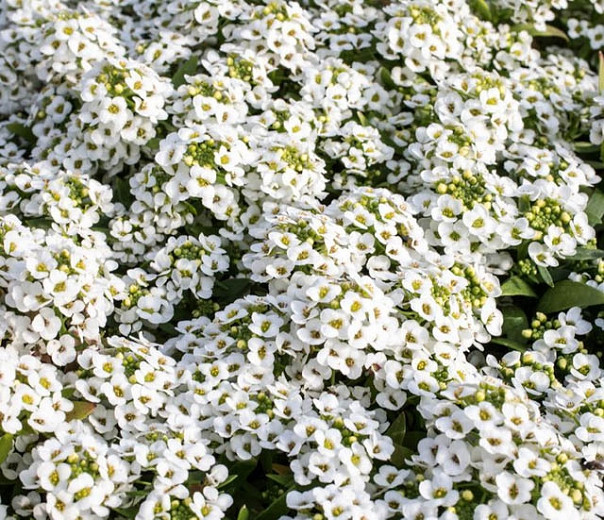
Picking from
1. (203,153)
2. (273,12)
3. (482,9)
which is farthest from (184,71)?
(482,9)

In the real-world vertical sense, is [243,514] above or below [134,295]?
above

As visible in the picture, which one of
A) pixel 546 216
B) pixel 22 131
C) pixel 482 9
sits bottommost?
pixel 22 131

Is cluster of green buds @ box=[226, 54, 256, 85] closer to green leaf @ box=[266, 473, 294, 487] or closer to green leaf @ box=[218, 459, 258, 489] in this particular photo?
green leaf @ box=[218, 459, 258, 489]

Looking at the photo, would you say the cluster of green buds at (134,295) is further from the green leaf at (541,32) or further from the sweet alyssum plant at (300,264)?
the green leaf at (541,32)

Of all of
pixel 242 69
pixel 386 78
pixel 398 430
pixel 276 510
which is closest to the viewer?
pixel 276 510

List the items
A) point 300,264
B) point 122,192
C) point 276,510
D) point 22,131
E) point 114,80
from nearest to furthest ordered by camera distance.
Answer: point 276,510, point 300,264, point 114,80, point 122,192, point 22,131

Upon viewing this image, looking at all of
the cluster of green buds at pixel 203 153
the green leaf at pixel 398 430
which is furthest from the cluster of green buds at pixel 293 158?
the green leaf at pixel 398 430

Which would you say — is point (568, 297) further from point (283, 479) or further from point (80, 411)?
point (80, 411)
